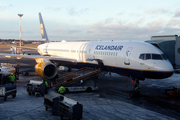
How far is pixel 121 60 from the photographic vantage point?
66.6ft

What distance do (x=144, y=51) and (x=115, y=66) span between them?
11.0 feet

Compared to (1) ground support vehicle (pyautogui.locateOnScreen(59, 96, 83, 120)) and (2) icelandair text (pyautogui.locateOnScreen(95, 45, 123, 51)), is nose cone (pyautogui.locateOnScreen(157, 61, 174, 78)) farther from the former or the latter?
(1) ground support vehicle (pyautogui.locateOnScreen(59, 96, 83, 120))

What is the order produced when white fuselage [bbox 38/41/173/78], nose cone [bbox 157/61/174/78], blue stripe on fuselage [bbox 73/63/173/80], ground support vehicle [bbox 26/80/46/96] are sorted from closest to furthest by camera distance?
nose cone [bbox 157/61/174/78]
blue stripe on fuselage [bbox 73/63/173/80]
white fuselage [bbox 38/41/173/78]
ground support vehicle [bbox 26/80/46/96]

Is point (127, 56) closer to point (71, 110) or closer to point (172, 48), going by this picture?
point (172, 48)

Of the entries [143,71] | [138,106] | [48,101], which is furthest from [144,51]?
[48,101]

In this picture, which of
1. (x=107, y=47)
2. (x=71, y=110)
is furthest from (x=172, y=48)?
(x=71, y=110)

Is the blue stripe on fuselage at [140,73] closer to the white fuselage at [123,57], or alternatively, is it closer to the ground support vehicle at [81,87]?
the white fuselage at [123,57]

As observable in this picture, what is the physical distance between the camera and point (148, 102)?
17.8 meters

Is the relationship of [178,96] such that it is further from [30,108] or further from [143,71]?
[30,108]

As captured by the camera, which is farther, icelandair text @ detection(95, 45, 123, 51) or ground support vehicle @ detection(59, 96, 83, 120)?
icelandair text @ detection(95, 45, 123, 51)

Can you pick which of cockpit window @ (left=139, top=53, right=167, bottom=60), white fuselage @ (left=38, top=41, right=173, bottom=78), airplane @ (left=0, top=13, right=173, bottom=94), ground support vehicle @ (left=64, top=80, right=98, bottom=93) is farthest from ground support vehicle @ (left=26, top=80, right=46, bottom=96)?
cockpit window @ (left=139, top=53, right=167, bottom=60)

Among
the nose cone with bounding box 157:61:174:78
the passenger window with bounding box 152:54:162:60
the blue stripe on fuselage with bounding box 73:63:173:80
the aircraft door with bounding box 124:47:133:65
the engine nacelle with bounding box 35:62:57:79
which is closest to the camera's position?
the nose cone with bounding box 157:61:174:78

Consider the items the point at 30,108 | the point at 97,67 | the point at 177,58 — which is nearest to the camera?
the point at 30,108

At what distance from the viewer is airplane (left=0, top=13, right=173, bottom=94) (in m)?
17.9
